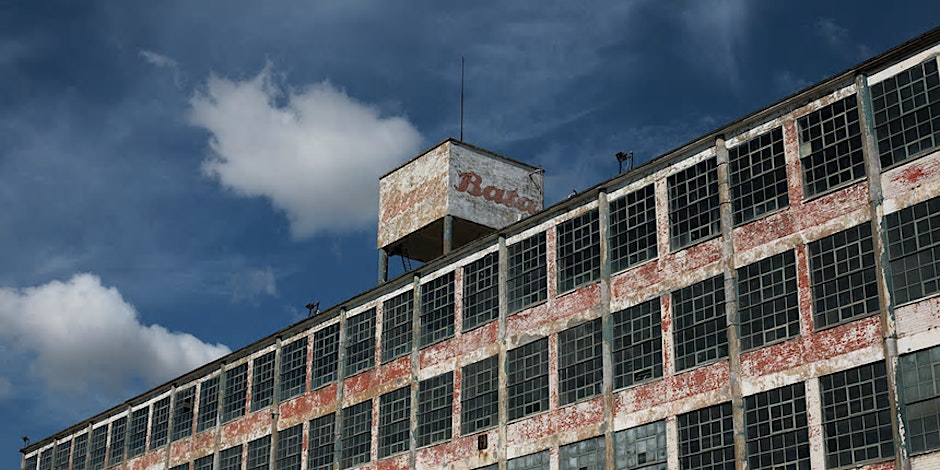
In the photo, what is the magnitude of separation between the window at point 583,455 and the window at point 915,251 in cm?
1076

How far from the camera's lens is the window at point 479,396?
42.5m

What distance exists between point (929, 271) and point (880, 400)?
10.9ft

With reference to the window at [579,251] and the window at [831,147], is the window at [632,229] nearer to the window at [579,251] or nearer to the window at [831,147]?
the window at [579,251]

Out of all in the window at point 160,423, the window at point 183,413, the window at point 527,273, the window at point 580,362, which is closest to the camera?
the window at point 580,362

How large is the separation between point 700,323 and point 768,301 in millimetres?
2381

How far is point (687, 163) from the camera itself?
3766 centimetres

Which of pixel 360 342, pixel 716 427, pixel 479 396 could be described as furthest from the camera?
pixel 360 342

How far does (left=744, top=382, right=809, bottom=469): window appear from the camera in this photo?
32.4 meters

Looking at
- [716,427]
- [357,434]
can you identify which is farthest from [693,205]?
[357,434]

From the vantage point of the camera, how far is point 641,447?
1449 inches

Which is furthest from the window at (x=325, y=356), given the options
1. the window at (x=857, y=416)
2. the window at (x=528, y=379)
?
the window at (x=857, y=416)

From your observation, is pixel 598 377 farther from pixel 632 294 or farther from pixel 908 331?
pixel 908 331

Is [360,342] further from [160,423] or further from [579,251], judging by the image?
[160,423]

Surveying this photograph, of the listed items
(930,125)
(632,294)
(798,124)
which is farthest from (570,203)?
(930,125)
